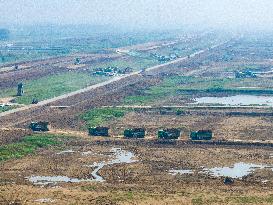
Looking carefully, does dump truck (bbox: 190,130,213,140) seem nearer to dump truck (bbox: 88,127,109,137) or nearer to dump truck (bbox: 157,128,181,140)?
dump truck (bbox: 157,128,181,140)

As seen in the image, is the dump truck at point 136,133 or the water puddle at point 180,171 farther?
the dump truck at point 136,133

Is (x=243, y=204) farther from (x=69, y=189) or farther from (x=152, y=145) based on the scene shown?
(x=152, y=145)

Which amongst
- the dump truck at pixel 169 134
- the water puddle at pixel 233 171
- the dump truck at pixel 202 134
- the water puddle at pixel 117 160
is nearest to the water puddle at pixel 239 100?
the dump truck at pixel 202 134

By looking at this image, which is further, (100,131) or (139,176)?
(100,131)

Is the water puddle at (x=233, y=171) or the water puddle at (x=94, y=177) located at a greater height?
the water puddle at (x=233, y=171)

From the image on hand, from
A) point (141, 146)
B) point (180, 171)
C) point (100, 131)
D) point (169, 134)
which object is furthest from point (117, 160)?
point (100, 131)

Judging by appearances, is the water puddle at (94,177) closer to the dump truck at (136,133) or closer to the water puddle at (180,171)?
the water puddle at (180,171)

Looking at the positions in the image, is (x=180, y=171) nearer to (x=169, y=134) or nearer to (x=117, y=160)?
(x=117, y=160)
